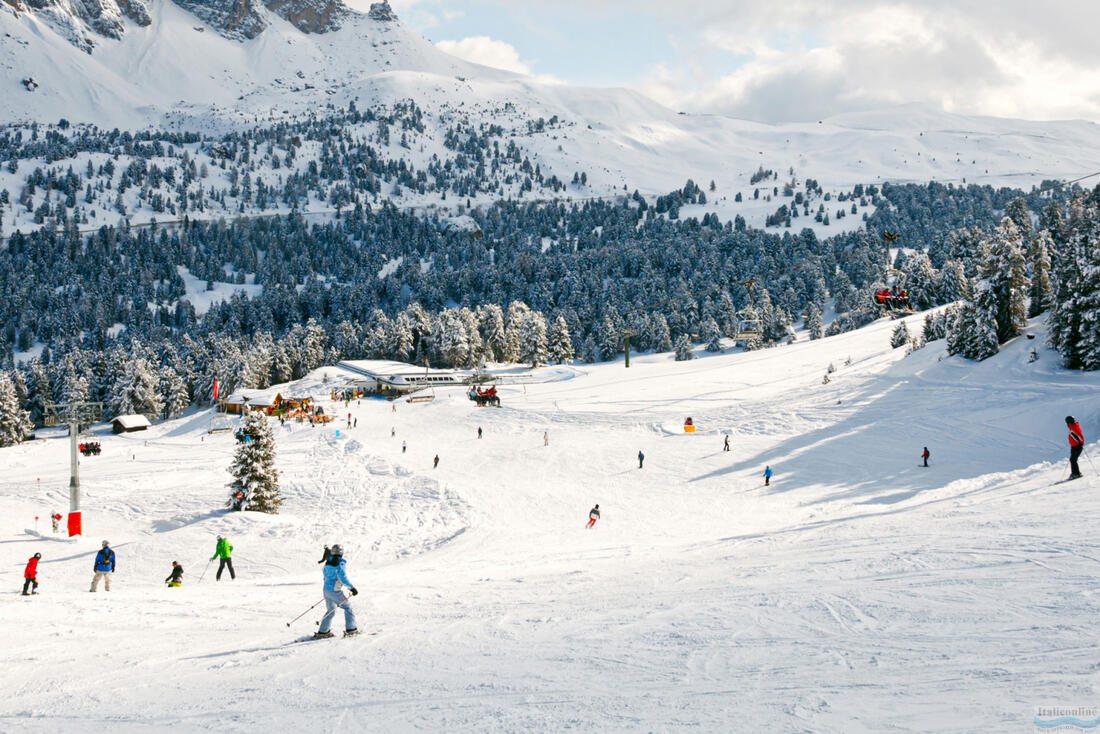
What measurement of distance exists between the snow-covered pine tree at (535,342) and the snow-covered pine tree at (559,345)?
5.56 metres

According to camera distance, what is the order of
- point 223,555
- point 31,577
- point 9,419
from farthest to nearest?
1. point 9,419
2. point 223,555
3. point 31,577

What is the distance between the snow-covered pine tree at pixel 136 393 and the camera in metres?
87.5

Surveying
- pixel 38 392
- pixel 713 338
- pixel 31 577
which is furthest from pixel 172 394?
pixel 31 577

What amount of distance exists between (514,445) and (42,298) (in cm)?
17592

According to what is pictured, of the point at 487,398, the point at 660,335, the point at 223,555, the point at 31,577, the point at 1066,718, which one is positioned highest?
the point at 660,335

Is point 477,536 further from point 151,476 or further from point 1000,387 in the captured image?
point 1000,387

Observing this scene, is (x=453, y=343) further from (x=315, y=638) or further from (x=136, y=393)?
(x=315, y=638)

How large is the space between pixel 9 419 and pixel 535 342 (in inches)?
2283

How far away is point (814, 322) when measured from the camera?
10756 centimetres

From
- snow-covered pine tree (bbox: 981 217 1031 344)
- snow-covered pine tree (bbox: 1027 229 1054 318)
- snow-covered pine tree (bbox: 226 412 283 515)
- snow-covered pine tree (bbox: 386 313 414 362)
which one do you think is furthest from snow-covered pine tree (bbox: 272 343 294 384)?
snow-covered pine tree (bbox: 1027 229 1054 318)

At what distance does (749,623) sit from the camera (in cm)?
852

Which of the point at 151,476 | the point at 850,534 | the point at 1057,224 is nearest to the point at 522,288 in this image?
the point at 1057,224

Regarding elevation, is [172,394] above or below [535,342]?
below

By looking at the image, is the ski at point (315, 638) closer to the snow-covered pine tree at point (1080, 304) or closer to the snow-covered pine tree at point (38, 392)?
the snow-covered pine tree at point (1080, 304)
